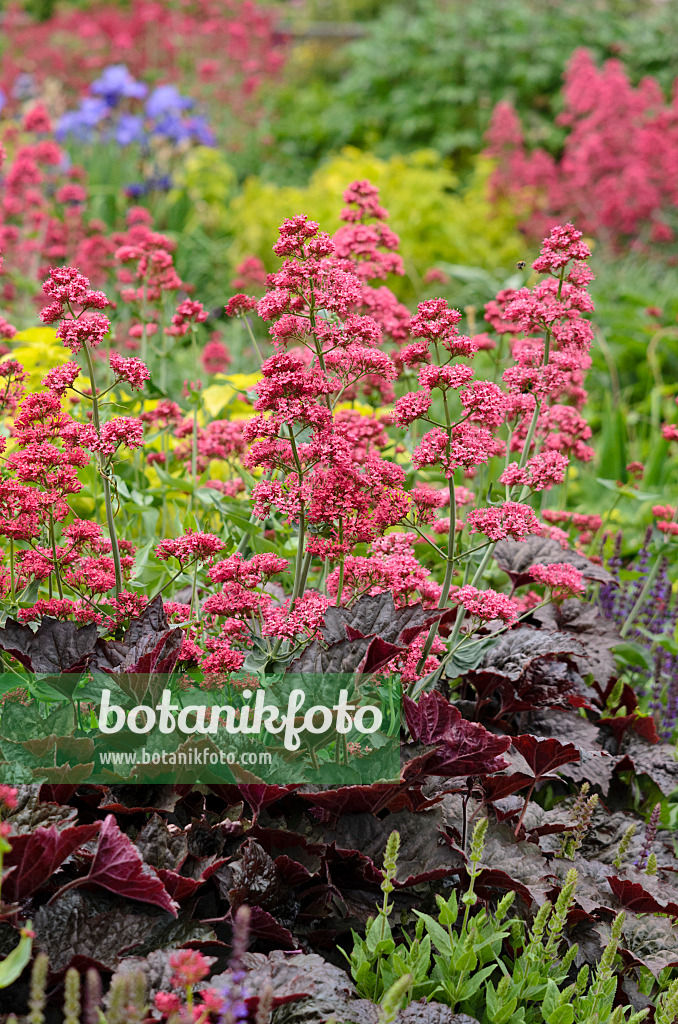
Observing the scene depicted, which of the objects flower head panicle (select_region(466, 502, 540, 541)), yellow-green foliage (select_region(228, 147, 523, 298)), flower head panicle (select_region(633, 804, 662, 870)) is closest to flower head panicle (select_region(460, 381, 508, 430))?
flower head panicle (select_region(466, 502, 540, 541))

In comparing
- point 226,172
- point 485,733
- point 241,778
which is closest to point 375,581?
point 485,733

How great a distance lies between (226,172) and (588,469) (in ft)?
15.1

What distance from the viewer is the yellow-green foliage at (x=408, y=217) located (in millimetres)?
6246

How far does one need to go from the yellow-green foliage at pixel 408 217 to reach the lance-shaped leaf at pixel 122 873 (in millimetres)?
4852

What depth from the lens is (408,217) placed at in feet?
21.1

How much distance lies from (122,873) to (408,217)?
574 centimetres

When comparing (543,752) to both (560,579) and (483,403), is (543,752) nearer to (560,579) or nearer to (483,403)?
(560,579)

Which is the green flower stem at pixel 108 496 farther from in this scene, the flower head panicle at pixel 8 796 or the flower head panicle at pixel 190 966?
the flower head panicle at pixel 190 966

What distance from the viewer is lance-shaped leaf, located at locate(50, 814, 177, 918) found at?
139 cm

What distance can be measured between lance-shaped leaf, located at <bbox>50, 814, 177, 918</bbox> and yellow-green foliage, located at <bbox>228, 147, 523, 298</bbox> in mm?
4852

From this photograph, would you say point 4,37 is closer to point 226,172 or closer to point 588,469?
point 226,172

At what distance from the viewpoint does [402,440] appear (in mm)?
2492

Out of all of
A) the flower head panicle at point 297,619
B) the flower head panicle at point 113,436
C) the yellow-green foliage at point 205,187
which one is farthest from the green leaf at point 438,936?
the yellow-green foliage at point 205,187

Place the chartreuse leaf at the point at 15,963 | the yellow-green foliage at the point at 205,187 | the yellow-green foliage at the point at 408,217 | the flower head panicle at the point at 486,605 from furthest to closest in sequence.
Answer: the yellow-green foliage at the point at 205,187 → the yellow-green foliage at the point at 408,217 → the flower head panicle at the point at 486,605 → the chartreuse leaf at the point at 15,963
